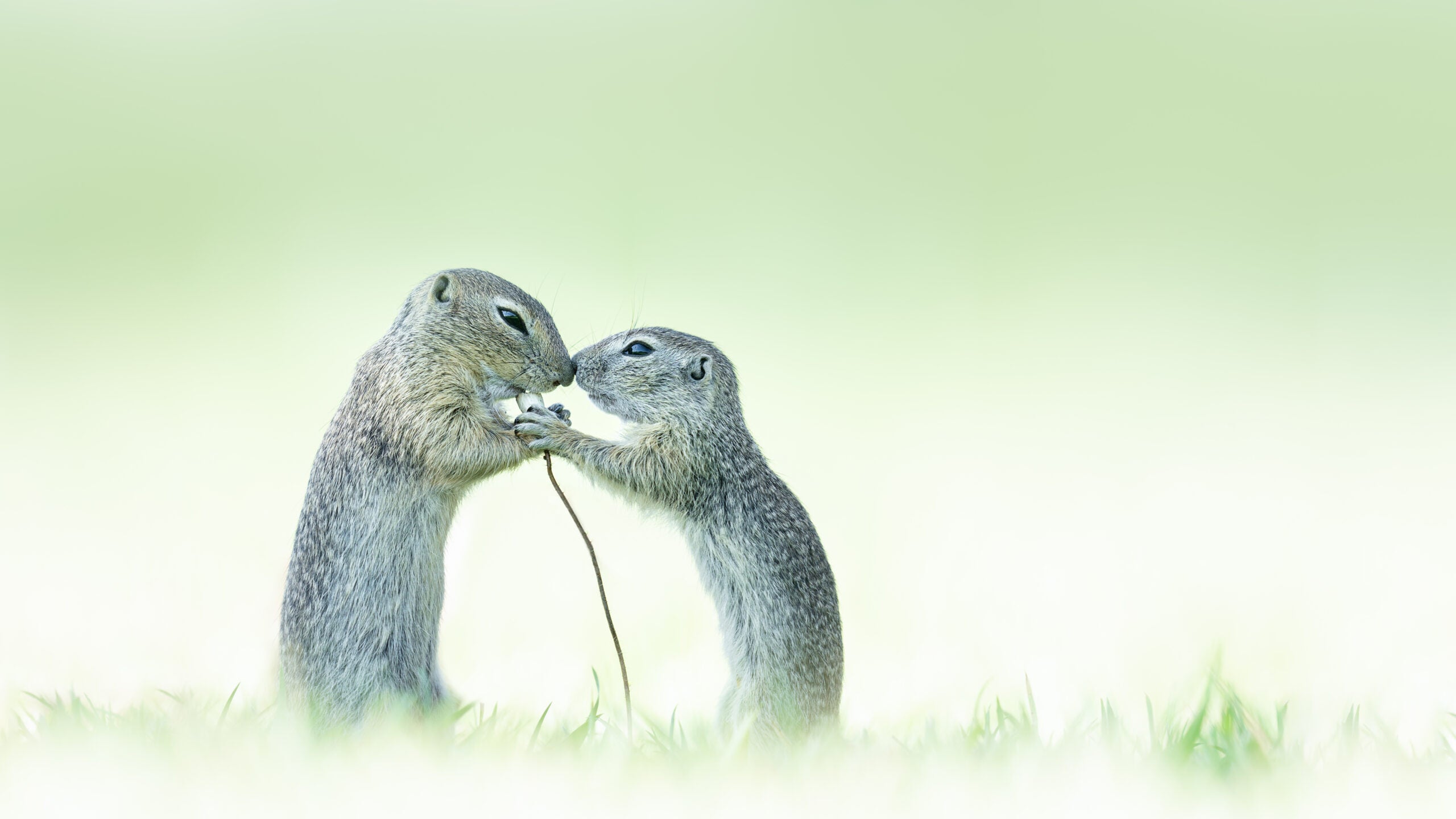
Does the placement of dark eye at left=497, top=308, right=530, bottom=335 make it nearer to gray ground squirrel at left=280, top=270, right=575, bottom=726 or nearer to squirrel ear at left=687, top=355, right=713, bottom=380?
gray ground squirrel at left=280, top=270, right=575, bottom=726

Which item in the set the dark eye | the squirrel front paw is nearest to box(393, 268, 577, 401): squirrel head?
the dark eye

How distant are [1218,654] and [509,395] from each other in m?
4.12

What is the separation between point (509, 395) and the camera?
6102 millimetres

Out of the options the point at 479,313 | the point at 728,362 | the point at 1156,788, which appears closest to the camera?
the point at 1156,788

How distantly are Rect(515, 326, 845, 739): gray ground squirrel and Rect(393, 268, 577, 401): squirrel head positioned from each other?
252mm

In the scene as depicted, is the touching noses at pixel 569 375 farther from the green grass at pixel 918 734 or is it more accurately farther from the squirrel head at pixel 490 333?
the green grass at pixel 918 734

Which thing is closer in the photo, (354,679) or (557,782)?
(557,782)

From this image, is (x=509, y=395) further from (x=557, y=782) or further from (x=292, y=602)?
(x=557, y=782)

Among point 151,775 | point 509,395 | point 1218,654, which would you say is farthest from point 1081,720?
point 151,775

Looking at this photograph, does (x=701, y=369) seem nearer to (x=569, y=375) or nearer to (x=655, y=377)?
(x=655, y=377)

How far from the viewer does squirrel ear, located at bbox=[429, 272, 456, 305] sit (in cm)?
606

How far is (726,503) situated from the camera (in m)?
6.02

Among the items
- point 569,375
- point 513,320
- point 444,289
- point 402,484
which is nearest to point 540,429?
point 569,375

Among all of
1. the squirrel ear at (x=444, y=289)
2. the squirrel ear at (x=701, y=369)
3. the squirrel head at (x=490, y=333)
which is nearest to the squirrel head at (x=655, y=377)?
the squirrel ear at (x=701, y=369)
